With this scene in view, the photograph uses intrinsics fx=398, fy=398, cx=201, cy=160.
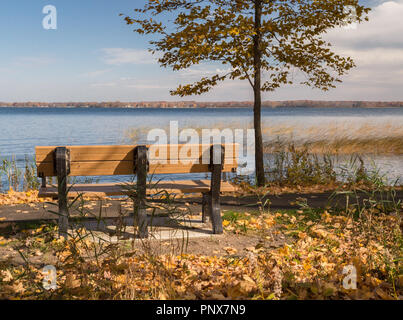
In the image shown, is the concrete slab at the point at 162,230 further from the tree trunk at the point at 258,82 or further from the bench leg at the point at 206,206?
the tree trunk at the point at 258,82

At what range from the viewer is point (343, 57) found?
916cm

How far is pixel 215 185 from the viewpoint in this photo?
5465mm

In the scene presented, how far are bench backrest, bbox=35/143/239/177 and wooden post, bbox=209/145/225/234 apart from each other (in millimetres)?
104

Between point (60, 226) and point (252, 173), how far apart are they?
26.5 feet

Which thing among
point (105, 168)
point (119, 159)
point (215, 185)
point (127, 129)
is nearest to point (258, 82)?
point (215, 185)

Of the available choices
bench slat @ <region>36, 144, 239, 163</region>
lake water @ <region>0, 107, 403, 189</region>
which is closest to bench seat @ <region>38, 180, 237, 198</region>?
bench slat @ <region>36, 144, 239, 163</region>

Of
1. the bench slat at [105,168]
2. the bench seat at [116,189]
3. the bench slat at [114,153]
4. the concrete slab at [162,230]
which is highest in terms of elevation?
the bench slat at [114,153]

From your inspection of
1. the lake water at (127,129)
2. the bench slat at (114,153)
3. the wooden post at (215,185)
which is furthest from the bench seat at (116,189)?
the lake water at (127,129)

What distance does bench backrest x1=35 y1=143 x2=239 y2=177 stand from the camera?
490cm

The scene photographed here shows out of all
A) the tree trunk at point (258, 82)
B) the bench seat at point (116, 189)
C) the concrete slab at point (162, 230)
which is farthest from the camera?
the tree trunk at point (258, 82)

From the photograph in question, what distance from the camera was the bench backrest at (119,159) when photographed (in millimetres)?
4898

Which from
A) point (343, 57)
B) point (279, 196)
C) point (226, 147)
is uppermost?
point (343, 57)
